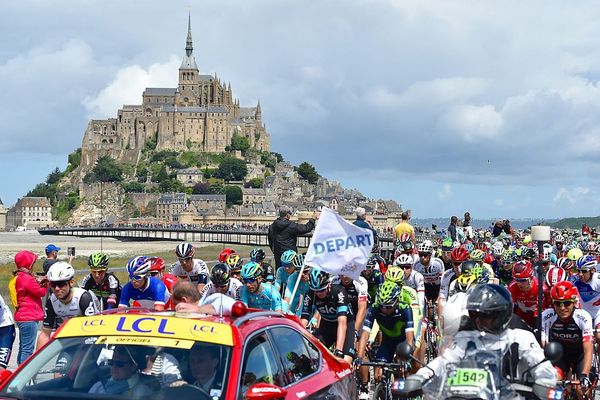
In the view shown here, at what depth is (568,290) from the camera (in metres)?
10.4

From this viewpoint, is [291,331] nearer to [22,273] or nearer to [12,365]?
[22,273]

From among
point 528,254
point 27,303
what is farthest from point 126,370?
point 528,254

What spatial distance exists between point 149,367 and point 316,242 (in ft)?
19.0

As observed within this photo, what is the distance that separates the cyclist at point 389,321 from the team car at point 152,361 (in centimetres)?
418

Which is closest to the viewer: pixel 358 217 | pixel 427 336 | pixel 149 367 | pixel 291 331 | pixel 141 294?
pixel 149 367

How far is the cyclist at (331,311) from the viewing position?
11969 millimetres

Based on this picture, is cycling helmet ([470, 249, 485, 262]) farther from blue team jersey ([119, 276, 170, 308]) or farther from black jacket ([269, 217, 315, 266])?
blue team jersey ([119, 276, 170, 308])

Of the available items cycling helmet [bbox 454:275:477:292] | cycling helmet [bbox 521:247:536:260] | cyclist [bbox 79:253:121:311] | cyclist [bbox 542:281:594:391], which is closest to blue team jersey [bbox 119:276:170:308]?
cyclist [bbox 79:253:121:311]

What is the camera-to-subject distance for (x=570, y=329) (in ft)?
34.8

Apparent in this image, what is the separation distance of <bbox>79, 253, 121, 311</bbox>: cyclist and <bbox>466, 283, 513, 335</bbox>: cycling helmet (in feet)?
20.7

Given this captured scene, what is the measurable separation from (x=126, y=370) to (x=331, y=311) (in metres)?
5.48

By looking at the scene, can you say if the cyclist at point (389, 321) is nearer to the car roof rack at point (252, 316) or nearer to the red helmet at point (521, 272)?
the red helmet at point (521, 272)

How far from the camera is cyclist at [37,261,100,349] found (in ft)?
34.6

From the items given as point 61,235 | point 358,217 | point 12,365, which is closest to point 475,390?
point 12,365
